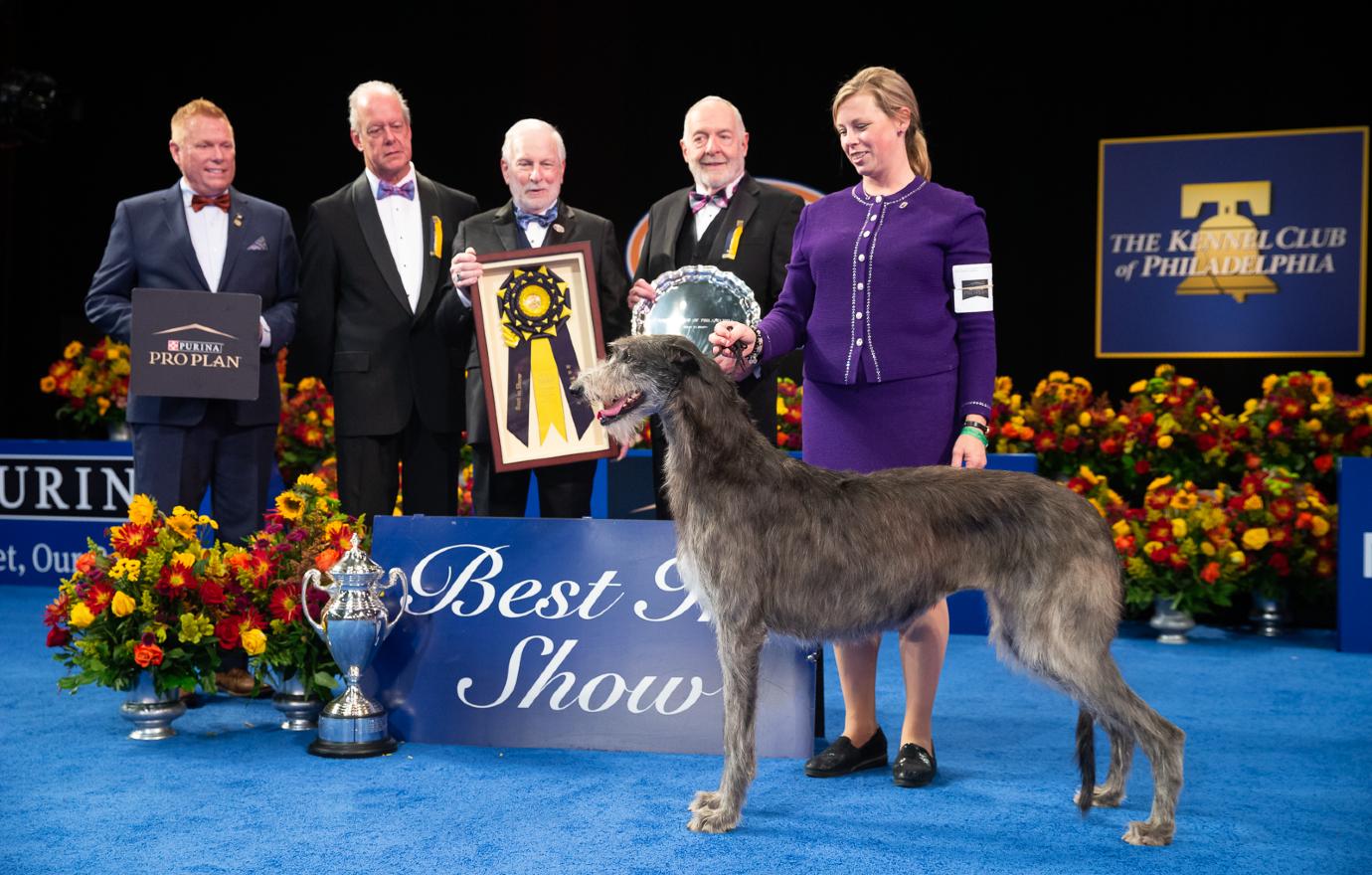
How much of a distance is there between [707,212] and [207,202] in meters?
1.70

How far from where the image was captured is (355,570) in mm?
3561

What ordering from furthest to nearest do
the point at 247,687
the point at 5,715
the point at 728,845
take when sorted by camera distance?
the point at 247,687, the point at 5,715, the point at 728,845

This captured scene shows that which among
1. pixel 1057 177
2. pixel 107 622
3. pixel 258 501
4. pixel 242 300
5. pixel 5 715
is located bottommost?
pixel 5 715

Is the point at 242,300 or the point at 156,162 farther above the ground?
the point at 156,162

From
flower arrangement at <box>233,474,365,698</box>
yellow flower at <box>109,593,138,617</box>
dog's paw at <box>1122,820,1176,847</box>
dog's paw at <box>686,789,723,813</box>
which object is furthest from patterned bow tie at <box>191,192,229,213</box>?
dog's paw at <box>1122,820,1176,847</box>

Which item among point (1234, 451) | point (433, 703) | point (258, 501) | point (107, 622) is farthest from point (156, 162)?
point (1234, 451)

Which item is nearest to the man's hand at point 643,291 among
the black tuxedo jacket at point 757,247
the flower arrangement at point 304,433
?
the black tuxedo jacket at point 757,247

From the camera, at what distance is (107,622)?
3.75m

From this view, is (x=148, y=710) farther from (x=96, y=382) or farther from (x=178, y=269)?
(x=96, y=382)

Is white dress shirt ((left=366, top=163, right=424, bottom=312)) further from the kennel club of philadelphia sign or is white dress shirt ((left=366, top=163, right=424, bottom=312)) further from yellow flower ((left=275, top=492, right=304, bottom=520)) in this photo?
the kennel club of philadelphia sign

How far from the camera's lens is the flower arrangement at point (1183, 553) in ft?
18.5

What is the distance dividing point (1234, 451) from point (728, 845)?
4457mm

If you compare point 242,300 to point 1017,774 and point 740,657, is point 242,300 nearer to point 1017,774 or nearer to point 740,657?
point 740,657

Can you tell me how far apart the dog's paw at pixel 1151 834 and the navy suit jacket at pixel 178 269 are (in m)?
2.93
